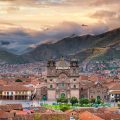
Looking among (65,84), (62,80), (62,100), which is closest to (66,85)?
(65,84)

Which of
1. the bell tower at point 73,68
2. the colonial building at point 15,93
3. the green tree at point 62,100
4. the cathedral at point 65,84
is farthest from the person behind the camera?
the colonial building at point 15,93

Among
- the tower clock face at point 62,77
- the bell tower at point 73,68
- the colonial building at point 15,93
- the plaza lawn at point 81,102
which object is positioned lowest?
the plaza lawn at point 81,102

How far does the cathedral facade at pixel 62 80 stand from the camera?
10331cm

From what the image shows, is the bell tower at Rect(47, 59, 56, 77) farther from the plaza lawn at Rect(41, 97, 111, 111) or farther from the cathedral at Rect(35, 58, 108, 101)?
the plaza lawn at Rect(41, 97, 111, 111)

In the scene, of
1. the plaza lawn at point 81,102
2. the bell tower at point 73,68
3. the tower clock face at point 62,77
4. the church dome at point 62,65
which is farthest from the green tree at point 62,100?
the church dome at point 62,65

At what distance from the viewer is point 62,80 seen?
4067 inches

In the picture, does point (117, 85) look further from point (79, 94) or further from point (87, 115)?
point (87, 115)

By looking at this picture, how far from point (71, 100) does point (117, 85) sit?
15581mm

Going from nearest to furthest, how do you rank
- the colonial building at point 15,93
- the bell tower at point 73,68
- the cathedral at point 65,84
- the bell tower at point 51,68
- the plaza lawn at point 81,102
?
the plaza lawn at point 81,102, the cathedral at point 65,84, the bell tower at point 51,68, the bell tower at point 73,68, the colonial building at point 15,93

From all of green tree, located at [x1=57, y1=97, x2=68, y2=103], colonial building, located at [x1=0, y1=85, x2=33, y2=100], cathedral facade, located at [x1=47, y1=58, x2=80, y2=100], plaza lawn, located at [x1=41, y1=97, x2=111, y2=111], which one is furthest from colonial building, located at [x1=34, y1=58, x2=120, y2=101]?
green tree, located at [x1=57, y1=97, x2=68, y2=103]

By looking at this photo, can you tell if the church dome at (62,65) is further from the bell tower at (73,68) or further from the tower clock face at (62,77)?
the tower clock face at (62,77)

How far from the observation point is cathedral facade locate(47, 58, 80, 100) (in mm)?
103312

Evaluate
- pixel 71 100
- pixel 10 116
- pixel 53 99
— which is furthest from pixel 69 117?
pixel 53 99

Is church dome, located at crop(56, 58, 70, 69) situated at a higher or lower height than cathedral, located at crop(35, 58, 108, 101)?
higher
